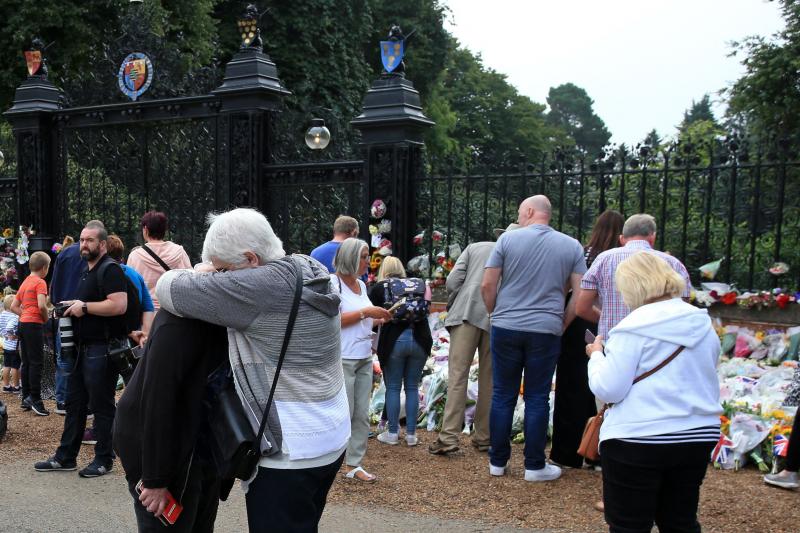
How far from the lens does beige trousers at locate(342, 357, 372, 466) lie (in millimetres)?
5488

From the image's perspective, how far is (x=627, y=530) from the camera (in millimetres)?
3127

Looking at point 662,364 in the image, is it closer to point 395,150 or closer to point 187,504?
point 187,504

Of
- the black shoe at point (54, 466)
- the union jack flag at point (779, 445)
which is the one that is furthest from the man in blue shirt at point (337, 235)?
the union jack flag at point (779, 445)

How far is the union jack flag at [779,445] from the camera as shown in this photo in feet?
17.7

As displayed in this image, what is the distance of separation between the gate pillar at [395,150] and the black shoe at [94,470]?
402 cm

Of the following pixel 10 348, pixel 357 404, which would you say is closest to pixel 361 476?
pixel 357 404

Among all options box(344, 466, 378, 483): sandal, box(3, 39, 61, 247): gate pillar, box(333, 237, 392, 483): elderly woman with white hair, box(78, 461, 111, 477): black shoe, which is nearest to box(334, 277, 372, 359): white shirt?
box(333, 237, 392, 483): elderly woman with white hair

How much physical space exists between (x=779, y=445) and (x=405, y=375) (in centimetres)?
261

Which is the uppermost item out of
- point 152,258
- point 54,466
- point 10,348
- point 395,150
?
point 395,150

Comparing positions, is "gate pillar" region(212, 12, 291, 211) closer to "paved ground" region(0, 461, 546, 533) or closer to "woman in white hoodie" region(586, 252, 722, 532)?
"paved ground" region(0, 461, 546, 533)

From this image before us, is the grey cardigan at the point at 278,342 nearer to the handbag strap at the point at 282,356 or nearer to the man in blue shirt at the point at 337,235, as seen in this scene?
the handbag strap at the point at 282,356

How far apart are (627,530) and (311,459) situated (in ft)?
4.15

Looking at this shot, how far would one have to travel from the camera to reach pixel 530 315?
530cm

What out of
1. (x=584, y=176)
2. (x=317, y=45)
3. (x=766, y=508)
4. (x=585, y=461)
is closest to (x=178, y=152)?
(x=584, y=176)
